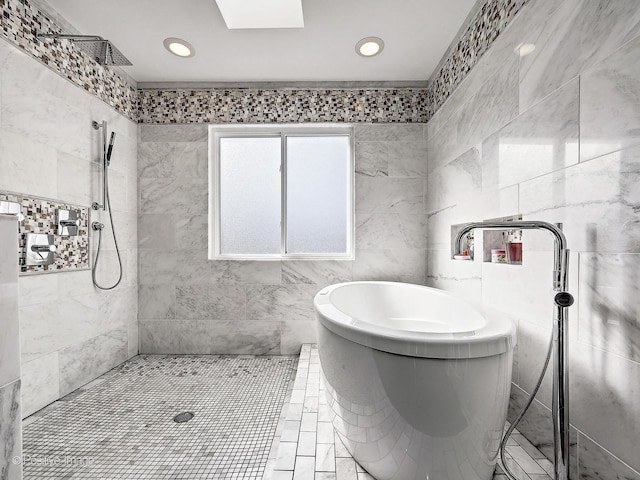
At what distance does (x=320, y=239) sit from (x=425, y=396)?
1.85m

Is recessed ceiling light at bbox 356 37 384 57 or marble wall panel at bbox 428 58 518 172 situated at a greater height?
recessed ceiling light at bbox 356 37 384 57

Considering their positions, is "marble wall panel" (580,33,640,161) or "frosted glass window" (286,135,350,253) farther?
"frosted glass window" (286,135,350,253)

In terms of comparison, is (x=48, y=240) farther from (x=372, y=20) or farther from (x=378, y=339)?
(x=372, y=20)

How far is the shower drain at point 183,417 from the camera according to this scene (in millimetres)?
1627

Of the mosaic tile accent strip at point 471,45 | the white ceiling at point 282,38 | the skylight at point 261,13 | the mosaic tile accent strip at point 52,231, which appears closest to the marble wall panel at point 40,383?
the mosaic tile accent strip at point 52,231

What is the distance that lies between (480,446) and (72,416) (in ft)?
6.61

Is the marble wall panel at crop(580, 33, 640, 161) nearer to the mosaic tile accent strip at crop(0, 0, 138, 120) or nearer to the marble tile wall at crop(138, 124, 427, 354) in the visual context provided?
the marble tile wall at crop(138, 124, 427, 354)

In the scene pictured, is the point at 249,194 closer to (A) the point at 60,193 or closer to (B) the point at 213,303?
(B) the point at 213,303

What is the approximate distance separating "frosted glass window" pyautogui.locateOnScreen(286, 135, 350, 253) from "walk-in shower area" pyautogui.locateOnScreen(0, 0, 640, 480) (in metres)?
0.02

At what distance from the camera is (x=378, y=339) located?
98 centimetres

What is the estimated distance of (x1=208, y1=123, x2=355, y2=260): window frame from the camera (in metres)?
2.61

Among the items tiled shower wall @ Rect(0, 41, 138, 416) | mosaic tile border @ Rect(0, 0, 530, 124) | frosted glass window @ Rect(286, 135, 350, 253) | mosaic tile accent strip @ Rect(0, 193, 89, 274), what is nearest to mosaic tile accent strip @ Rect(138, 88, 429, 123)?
mosaic tile border @ Rect(0, 0, 530, 124)

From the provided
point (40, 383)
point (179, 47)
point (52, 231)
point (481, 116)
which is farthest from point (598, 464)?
point (179, 47)

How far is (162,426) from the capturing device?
1.58m
